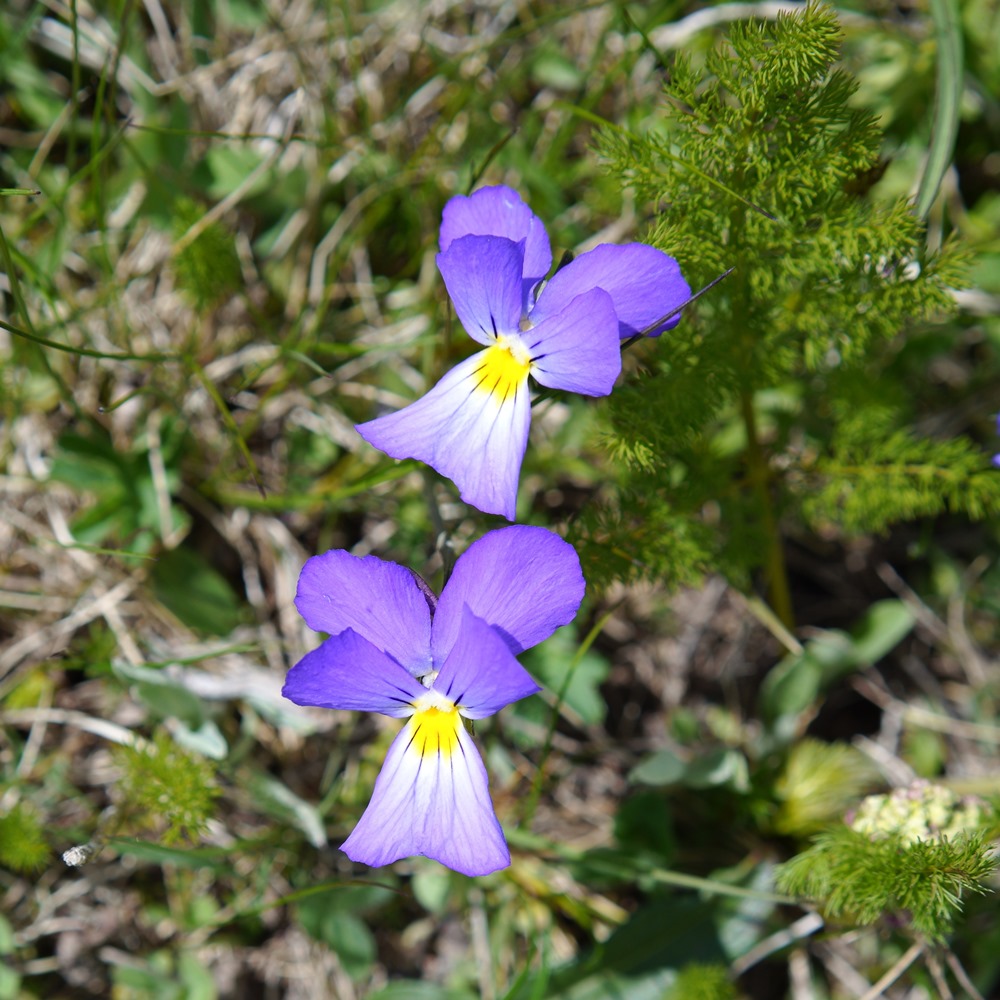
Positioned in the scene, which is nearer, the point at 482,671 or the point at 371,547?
the point at 482,671

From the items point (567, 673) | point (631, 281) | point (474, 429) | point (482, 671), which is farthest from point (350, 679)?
point (567, 673)

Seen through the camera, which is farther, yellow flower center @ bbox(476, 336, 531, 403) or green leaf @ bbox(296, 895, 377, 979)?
green leaf @ bbox(296, 895, 377, 979)

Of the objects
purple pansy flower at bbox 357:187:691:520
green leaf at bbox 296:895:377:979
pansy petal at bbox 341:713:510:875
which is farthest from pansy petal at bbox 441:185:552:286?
green leaf at bbox 296:895:377:979

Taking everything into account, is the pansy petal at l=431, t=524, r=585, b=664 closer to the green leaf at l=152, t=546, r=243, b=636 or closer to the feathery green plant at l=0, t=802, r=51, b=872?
the green leaf at l=152, t=546, r=243, b=636

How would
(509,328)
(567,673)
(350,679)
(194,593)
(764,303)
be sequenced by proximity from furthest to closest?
(194,593), (567,673), (764,303), (509,328), (350,679)

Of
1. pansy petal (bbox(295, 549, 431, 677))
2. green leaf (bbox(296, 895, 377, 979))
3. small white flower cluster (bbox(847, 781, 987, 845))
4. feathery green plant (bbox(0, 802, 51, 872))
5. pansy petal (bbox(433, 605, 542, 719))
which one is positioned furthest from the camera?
green leaf (bbox(296, 895, 377, 979))

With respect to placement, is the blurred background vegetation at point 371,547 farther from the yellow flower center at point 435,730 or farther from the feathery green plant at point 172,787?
the yellow flower center at point 435,730

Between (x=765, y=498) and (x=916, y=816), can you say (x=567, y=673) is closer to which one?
(x=765, y=498)
